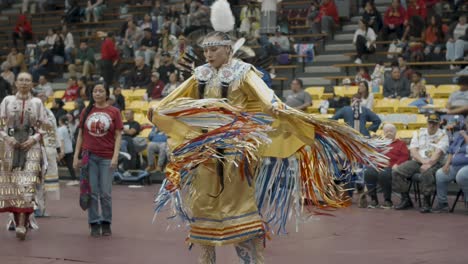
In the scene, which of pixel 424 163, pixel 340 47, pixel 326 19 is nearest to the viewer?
pixel 424 163

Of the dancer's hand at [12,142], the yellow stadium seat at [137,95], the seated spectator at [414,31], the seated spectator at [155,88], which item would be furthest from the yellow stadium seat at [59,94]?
the dancer's hand at [12,142]

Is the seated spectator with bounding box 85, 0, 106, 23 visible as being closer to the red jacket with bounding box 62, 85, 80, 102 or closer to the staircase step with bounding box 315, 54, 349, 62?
the red jacket with bounding box 62, 85, 80, 102

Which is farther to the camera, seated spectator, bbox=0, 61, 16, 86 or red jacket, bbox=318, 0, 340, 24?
seated spectator, bbox=0, 61, 16, 86

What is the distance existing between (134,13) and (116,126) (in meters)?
16.2

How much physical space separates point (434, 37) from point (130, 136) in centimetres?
670

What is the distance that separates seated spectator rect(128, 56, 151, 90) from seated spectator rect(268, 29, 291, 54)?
2.97 m

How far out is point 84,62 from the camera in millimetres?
23797

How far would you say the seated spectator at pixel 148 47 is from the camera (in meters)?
21.8

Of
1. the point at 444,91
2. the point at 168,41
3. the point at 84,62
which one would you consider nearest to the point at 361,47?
the point at 444,91

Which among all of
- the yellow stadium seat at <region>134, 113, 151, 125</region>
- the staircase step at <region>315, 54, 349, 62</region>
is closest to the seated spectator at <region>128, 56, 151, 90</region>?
the yellow stadium seat at <region>134, 113, 151, 125</region>

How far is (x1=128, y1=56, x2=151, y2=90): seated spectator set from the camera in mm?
20906

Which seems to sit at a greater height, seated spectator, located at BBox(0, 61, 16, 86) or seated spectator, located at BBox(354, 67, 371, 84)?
seated spectator, located at BBox(354, 67, 371, 84)

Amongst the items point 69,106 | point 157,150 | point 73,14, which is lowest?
point 157,150

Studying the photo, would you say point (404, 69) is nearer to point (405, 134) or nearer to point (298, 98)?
point (405, 134)
